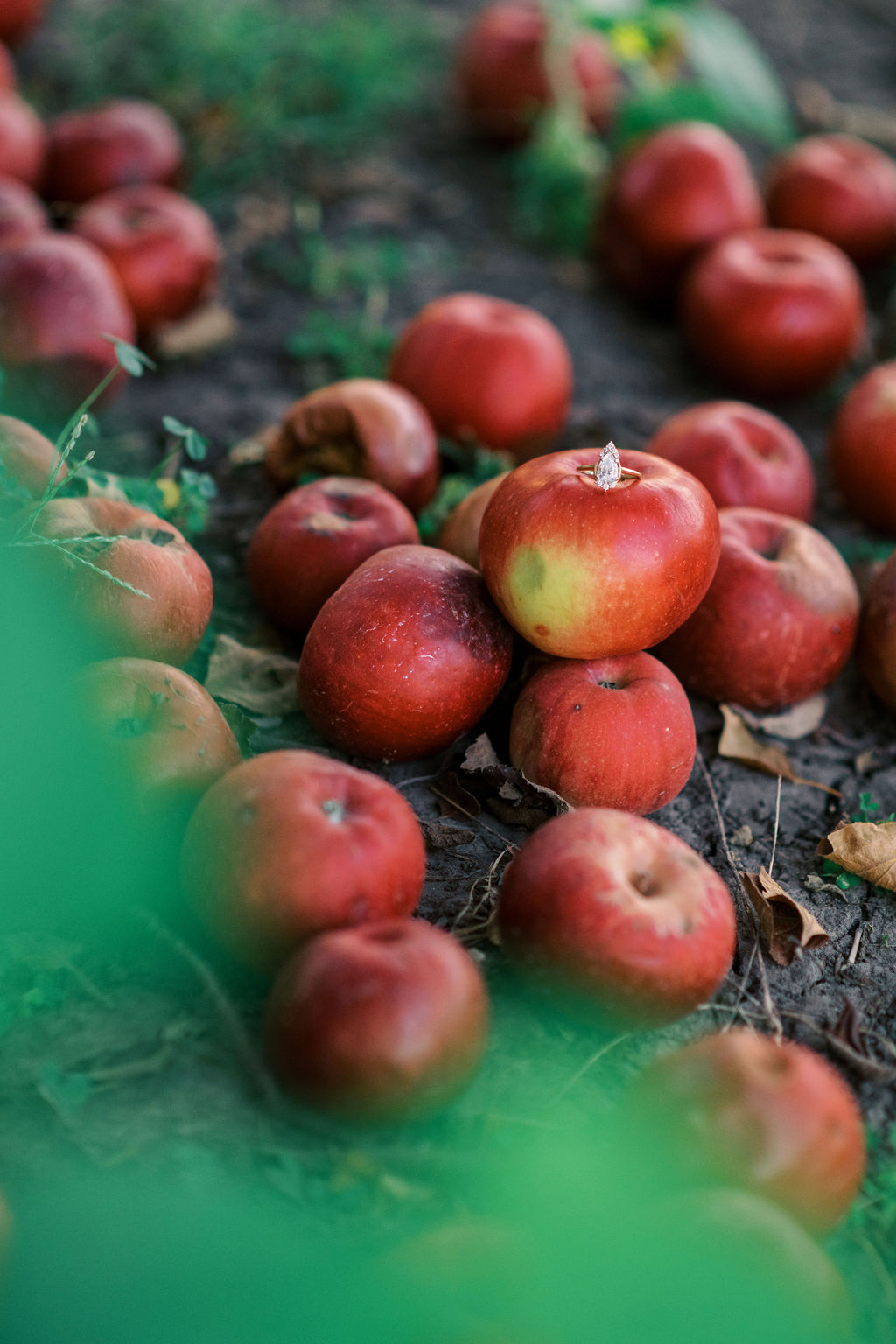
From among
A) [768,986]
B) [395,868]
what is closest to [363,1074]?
[395,868]

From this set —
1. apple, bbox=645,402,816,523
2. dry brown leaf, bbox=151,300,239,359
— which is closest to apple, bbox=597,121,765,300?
apple, bbox=645,402,816,523

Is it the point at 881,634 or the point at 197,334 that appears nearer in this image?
the point at 881,634

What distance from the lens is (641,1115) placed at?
1321 mm

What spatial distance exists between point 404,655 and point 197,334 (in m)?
1.71

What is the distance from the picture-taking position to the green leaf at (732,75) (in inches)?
151

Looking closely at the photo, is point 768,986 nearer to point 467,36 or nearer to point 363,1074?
point 363,1074

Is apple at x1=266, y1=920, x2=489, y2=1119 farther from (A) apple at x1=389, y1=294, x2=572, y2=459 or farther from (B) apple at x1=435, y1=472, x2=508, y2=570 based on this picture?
(A) apple at x1=389, y1=294, x2=572, y2=459

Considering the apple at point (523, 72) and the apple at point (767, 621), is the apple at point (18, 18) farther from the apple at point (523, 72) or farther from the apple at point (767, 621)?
the apple at point (767, 621)

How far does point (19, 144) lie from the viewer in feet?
9.97

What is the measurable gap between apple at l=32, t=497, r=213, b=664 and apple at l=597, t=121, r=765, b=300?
2188 millimetres

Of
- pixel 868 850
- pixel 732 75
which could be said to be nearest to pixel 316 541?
pixel 868 850

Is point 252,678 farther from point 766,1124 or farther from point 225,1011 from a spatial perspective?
point 766,1124

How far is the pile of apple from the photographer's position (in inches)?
94.9

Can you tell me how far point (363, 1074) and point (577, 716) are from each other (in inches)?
27.2
